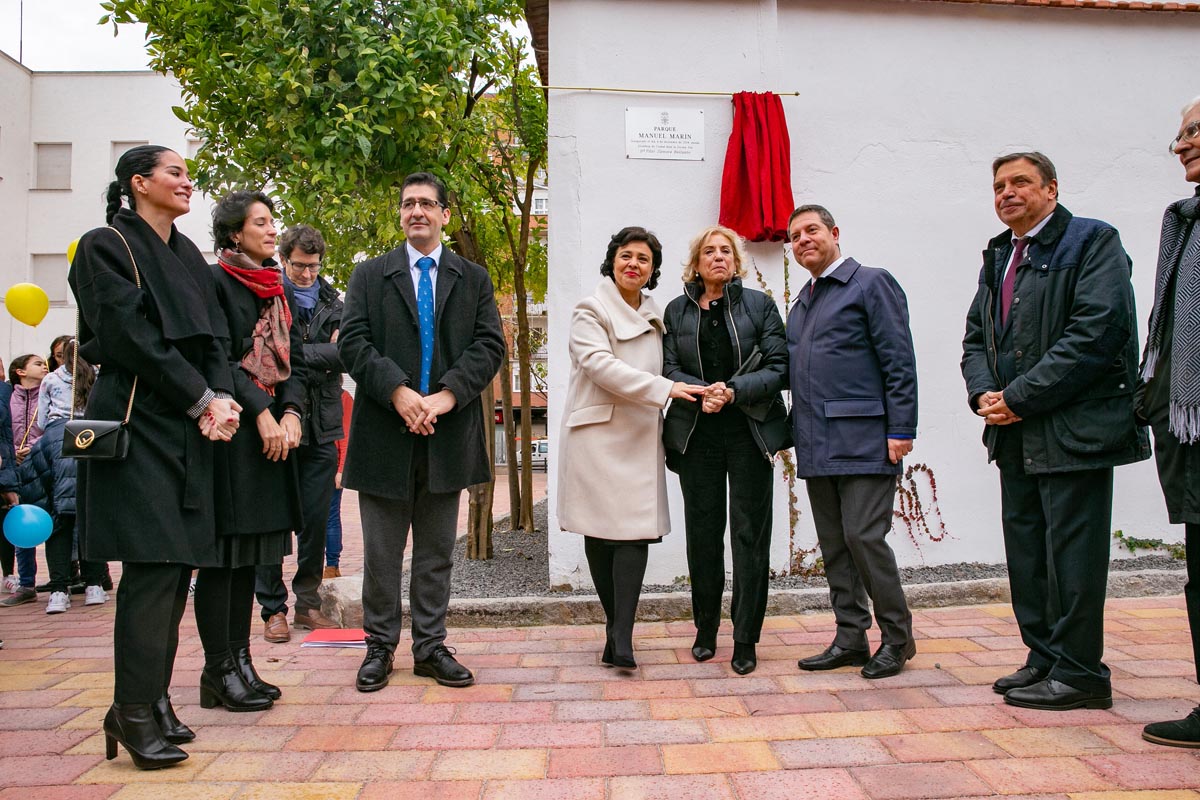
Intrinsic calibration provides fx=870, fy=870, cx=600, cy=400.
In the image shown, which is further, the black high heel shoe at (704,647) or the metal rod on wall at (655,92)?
the metal rod on wall at (655,92)

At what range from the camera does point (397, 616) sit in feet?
12.7

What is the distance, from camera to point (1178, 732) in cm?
286

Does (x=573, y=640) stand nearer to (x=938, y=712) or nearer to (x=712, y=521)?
(x=712, y=521)

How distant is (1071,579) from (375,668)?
2.83 meters

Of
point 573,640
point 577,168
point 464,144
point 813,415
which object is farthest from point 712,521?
point 464,144

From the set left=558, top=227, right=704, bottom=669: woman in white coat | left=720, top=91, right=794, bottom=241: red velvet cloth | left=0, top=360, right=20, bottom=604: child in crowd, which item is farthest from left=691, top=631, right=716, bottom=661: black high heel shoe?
left=0, top=360, right=20, bottom=604: child in crowd

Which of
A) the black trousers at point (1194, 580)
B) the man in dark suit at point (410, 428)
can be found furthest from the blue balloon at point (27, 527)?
the black trousers at point (1194, 580)

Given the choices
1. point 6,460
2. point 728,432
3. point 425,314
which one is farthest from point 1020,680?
point 6,460

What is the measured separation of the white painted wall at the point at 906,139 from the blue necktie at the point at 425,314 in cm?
153

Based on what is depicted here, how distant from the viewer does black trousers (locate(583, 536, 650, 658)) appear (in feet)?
12.9

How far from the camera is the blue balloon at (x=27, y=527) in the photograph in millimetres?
5191

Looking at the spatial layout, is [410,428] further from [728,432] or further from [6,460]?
[6,460]

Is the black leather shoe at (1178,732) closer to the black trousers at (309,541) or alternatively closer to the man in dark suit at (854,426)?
the man in dark suit at (854,426)

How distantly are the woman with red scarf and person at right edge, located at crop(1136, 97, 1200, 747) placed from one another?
322 cm
